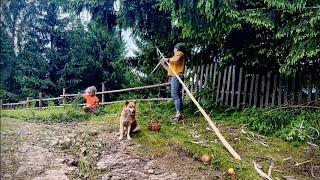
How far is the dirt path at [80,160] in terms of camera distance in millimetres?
5090

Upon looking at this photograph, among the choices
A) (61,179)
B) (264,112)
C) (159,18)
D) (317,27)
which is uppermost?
(159,18)

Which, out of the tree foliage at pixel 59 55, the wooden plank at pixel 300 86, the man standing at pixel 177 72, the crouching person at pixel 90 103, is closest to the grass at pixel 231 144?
the man standing at pixel 177 72

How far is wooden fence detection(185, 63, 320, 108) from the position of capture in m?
8.67

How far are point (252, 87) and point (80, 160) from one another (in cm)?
511

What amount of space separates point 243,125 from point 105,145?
2962 mm

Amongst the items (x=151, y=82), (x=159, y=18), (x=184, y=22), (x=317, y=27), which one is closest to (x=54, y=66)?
(x=151, y=82)

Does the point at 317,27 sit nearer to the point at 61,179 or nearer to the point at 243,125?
the point at 243,125

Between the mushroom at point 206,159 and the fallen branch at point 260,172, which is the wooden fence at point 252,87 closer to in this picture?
the fallen branch at point 260,172

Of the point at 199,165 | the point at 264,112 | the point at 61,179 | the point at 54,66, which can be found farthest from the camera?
the point at 54,66

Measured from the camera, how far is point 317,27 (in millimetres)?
6922

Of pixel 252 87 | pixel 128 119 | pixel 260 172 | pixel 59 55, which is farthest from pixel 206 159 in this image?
pixel 59 55

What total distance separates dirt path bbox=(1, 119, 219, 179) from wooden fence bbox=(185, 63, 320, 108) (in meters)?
3.72

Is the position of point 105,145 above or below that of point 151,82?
below

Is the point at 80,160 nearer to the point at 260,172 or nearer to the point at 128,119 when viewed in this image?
the point at 128,119
